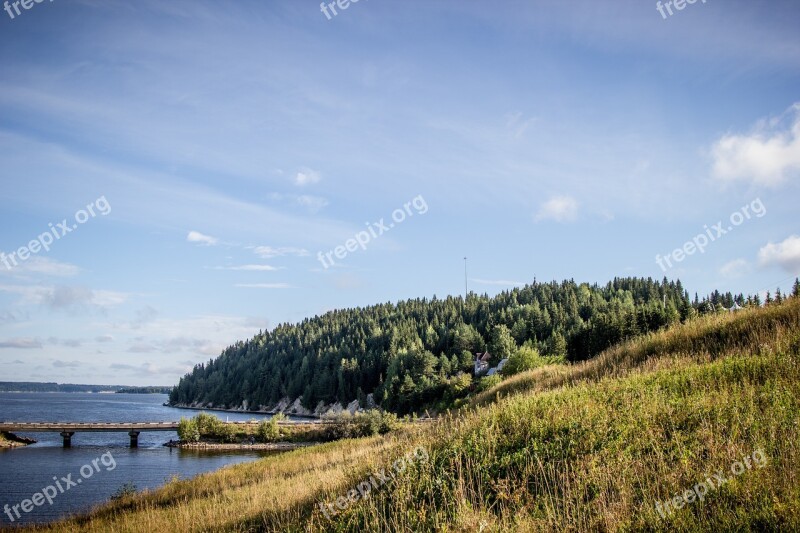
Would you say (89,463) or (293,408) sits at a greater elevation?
(89,463)

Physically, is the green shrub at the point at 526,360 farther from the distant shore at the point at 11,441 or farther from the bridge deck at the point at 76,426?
the distant shore at the point at 11,441

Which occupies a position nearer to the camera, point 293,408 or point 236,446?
point 236,446

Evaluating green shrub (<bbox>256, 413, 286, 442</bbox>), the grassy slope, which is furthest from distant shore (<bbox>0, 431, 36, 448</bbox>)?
the grassy slope

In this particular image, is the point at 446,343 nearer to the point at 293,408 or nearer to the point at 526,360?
the point at 293,408

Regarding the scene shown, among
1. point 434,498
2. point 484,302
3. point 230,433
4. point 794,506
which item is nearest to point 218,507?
point 434,498

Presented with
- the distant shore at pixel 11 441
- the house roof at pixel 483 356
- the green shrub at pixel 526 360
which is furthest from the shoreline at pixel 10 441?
the house roof at pixel 483 356

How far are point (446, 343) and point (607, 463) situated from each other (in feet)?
458

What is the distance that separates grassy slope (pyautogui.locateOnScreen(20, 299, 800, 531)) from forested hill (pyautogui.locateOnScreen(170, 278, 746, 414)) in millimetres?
69986

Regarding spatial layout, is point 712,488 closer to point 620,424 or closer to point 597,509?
point 597,509

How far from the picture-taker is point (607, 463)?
851 centimetres

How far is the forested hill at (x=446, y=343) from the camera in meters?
92.5

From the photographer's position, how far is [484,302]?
612 feet

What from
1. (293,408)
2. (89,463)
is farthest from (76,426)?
(293,408)

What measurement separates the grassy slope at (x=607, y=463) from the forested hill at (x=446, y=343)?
70.0m
